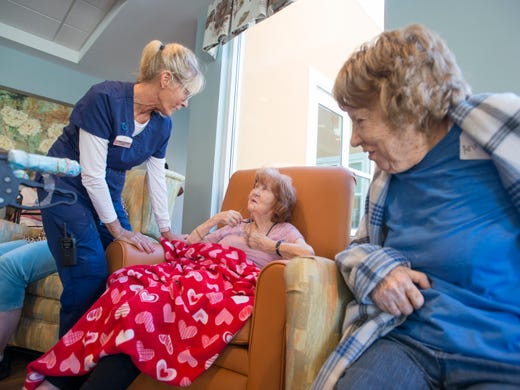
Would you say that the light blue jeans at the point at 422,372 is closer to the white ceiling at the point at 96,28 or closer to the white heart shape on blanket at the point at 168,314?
the white heart shape on blanket at the point at 168,314

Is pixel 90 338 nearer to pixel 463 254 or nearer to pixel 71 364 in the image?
pixel 71 364

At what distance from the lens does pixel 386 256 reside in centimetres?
73

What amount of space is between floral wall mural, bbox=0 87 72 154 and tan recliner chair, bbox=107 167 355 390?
301cm

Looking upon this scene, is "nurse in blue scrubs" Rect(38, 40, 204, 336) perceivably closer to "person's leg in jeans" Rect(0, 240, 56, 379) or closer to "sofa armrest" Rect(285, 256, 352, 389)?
"person's leg in jeans" Rect(0, 240, 56, 379)

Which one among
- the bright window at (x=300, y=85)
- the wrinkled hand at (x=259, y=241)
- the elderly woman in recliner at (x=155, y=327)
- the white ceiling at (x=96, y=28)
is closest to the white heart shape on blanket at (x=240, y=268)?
the elderly woman in recliner at (x=155, y=327)

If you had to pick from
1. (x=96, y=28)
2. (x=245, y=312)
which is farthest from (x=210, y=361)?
(x=96, y=28)

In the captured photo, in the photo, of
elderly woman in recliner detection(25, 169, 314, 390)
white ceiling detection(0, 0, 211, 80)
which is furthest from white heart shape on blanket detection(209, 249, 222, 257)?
white ceiling detection(0, 0, 211, 80)

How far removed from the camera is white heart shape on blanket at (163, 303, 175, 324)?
97cm

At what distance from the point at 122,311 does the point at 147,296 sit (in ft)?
0.25

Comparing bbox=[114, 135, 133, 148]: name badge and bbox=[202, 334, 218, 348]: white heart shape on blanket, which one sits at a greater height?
bbox=[114, 135, 133, 148]: name badge

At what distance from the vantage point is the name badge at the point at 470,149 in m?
0.69

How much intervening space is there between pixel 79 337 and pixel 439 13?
5.41ft

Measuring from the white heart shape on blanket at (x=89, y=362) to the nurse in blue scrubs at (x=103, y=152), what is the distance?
0.29 metres

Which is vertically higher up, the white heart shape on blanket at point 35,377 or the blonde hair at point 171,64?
the blonde hair at point 171,64
